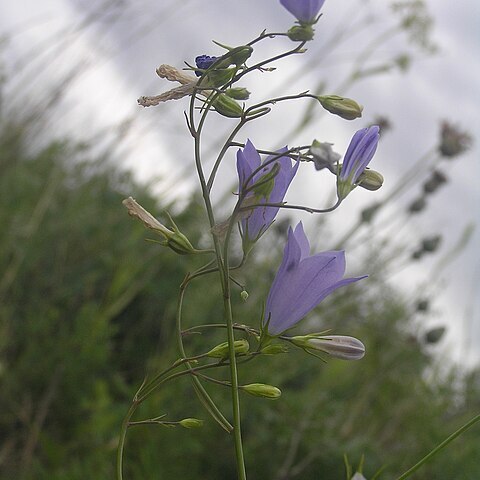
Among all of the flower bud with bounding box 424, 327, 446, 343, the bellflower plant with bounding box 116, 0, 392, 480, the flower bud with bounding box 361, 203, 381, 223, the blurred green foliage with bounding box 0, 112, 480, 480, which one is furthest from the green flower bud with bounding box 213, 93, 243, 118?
the flower bud with bounding box 424, 327, 446, 343

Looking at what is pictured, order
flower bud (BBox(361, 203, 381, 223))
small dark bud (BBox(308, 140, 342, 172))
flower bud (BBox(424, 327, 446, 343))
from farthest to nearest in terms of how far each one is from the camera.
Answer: flower bud (BBox(424, 327, 446, 343))
flower bud (BBox(361, 203, 381, 223))
small dark bud (BBox(308, 140, 342, 172))

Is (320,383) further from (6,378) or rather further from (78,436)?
(6,378)

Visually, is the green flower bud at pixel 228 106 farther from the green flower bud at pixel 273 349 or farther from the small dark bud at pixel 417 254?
the small dark bud at pixel 417 254

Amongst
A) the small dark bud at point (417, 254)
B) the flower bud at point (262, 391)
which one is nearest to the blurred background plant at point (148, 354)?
the small dark bud at point (417, 254)

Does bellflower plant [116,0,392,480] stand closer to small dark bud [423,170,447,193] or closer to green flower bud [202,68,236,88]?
green flower bud [202,68,236,88]

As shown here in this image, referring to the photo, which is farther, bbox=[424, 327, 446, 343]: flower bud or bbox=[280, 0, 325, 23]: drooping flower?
bbox=[424, 327, 446, 343]: flower bud

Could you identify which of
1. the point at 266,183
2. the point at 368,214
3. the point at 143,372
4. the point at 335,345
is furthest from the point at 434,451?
the point at 143,372
